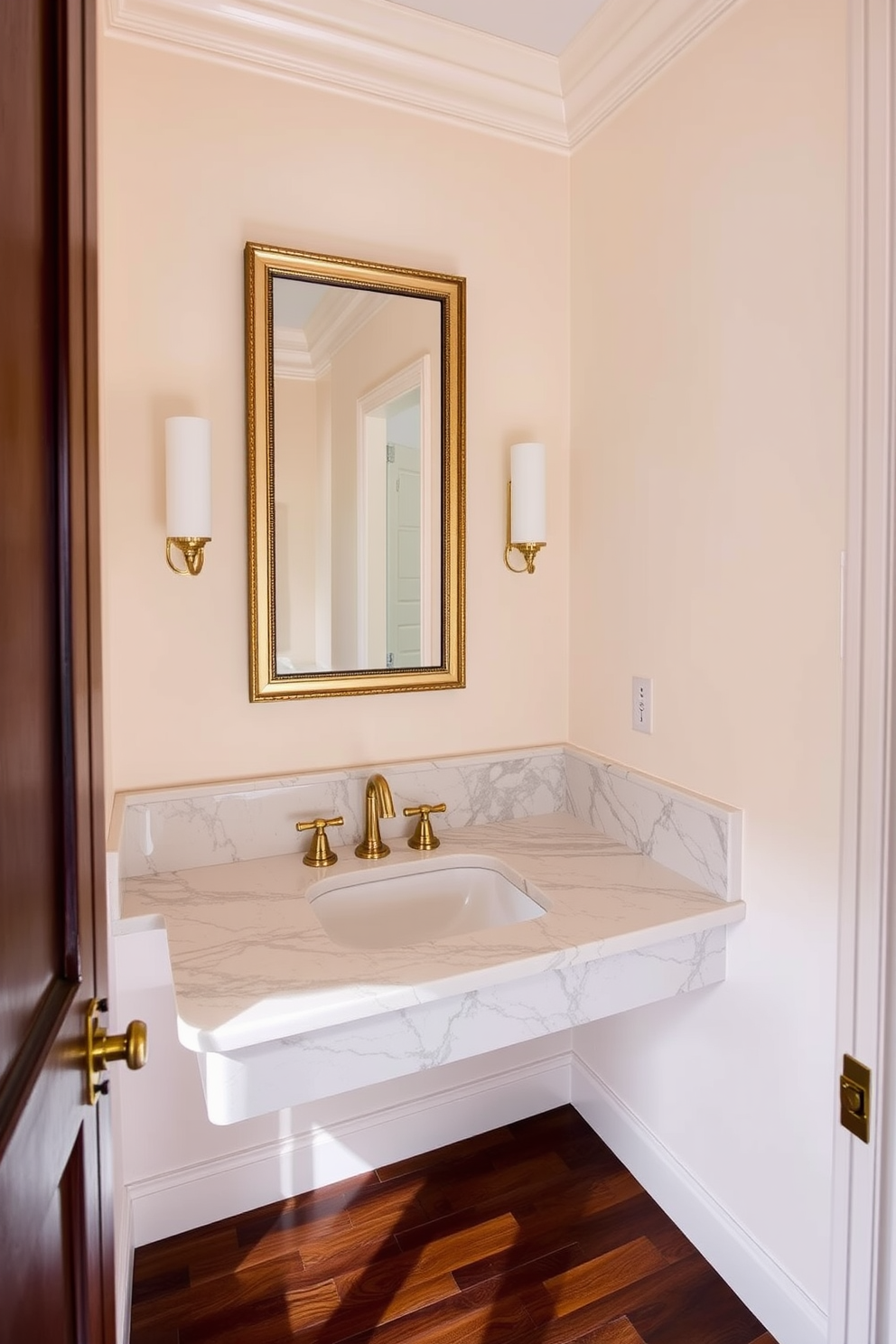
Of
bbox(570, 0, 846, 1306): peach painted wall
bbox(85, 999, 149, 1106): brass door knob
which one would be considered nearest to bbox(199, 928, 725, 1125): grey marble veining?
bbox(570, 0, 846, 1306): peach painted wall

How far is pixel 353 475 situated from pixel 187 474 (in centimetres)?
38

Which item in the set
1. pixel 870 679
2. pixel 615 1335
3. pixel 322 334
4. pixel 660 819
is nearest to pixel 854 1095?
pixel 870 679

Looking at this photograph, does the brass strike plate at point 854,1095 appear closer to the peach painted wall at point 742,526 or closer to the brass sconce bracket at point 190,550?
the peach painted wall at point 742,526

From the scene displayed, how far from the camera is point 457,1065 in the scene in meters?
1.99

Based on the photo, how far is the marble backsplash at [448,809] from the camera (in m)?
1.61

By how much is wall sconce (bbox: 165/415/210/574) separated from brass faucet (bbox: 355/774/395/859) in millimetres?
629

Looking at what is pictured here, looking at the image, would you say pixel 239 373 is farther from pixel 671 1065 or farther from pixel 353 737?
pixel 671 1065

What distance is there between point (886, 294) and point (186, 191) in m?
1.33

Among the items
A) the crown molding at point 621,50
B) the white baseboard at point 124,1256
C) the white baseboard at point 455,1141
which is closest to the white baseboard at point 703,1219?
the white baseboard at point 455,1141

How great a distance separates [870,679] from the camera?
3.86 feet

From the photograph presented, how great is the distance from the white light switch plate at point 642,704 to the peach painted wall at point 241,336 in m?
0.33

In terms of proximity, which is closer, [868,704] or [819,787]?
[868,704]

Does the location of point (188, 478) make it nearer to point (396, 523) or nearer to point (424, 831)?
point (396, 523)

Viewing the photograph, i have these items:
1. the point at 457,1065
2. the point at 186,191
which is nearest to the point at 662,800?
the point at 457,1065
